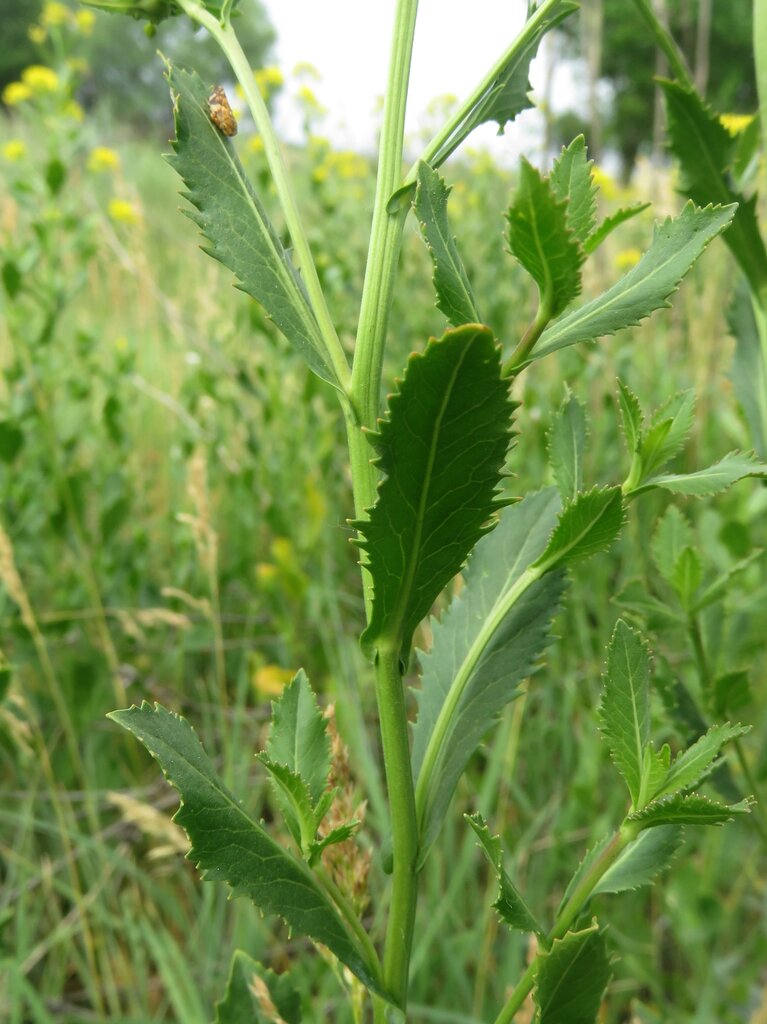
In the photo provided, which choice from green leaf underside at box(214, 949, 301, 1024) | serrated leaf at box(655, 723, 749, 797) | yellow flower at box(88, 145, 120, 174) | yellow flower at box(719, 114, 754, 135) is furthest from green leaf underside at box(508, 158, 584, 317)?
yellow flower at box(88, 145, 120, 174)

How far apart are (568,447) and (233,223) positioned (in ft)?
0.85

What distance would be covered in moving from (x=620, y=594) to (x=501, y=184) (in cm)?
327

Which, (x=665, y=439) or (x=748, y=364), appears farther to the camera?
(x=748, y=364)

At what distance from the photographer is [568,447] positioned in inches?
24.6

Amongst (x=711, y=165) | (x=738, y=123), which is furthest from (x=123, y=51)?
(x=711, y=165)

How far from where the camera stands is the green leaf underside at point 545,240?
42cm

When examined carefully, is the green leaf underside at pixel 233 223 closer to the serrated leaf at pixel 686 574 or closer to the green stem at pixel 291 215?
the green stem at pixel 291 215

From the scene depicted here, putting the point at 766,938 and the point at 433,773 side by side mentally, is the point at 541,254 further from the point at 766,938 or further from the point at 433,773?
the point at 766,938

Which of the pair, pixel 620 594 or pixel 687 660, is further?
pixel 687 660

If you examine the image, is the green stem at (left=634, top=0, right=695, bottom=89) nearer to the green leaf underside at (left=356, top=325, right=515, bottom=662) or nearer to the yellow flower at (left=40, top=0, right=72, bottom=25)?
the green leaf underside at (left=356, top=325, right=515, bottom=662)

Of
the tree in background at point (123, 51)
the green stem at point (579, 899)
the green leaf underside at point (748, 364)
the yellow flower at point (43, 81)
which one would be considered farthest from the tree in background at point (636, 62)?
the green stem at point (579, 899)

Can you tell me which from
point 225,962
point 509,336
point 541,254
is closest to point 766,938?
point 225,962

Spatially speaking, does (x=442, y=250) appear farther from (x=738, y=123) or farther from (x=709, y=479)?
(x=738, y=123)

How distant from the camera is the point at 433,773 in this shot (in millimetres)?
583
